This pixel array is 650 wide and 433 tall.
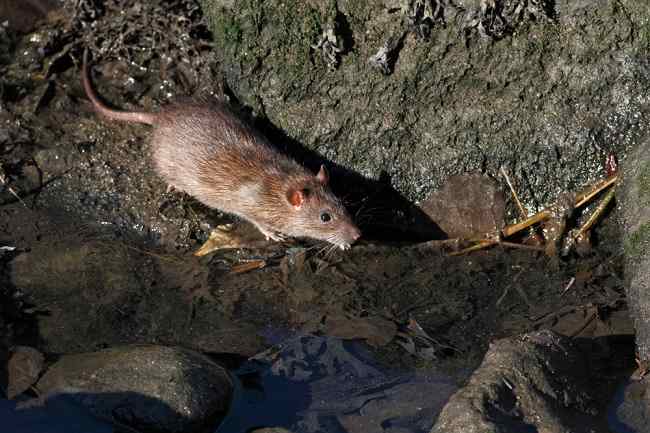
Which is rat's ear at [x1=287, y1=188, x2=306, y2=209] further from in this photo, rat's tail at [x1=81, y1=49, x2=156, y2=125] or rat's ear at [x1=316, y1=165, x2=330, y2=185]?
rat's tail at [x1=81, y1=49, x2=156, y2=125]

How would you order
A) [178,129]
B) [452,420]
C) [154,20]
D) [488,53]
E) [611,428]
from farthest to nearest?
[154,20] → [178,129] → [488,53] → [611,428] → [452,420]

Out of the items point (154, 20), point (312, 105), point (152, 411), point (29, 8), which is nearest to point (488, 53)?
point (312, 105)

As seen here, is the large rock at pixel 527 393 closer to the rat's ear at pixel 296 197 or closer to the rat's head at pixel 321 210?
the rat's head at pixel 321 210

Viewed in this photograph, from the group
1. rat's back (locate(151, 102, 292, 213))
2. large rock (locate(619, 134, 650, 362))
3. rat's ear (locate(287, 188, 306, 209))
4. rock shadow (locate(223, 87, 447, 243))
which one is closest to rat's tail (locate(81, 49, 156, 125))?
rat's back (locate(151, 102, 292, 213))

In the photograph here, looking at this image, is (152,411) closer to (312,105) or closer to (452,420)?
(452,420)

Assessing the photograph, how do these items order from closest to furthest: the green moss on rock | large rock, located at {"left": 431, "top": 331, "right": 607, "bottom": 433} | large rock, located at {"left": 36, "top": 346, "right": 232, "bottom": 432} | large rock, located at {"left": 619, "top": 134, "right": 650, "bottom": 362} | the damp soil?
large rock, located at {"left": 431, "top": 331, "right": 607, "bottom": 433} → large rock, located at {"left": 36, "top": 346, "right": 232, "bottom": 432} → large rock, located at {"left": 619, "top": 134, "right": 650, "bottom": 362} → the green moss on rock → the damp soil

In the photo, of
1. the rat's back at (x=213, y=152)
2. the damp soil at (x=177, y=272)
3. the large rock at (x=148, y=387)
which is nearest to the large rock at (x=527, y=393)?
the damp soil at (x=177, y=272)
